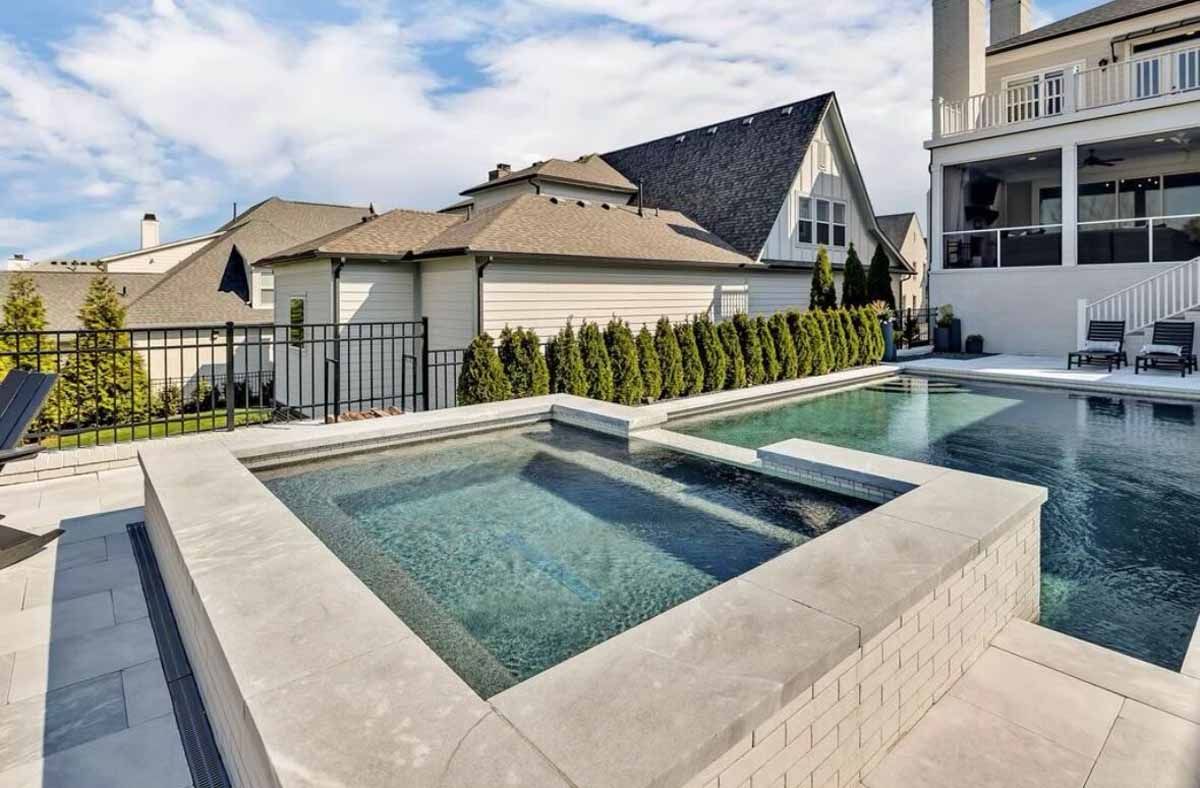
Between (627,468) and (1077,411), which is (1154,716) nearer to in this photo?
(627,468)

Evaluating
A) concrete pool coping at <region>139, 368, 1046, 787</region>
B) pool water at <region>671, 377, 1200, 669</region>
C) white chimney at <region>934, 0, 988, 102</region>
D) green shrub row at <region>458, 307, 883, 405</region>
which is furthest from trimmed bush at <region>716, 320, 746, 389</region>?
white chimney at <region>934, 0, 988, 102</region>

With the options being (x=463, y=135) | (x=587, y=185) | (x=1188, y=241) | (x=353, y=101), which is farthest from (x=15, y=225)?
(x=1188, y=241)

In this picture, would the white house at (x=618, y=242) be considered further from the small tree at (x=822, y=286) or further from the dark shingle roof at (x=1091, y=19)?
the dark shingle roof at (x=1091, y=19)

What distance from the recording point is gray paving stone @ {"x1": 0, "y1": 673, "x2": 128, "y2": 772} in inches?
102

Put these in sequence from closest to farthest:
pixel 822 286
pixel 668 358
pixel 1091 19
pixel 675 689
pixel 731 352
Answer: pixel 675 689
pixel 668 358
pixel 731 352
pixel 822 286
pixel 1091 19

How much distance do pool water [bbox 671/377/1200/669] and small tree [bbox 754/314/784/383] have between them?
4.39 ft

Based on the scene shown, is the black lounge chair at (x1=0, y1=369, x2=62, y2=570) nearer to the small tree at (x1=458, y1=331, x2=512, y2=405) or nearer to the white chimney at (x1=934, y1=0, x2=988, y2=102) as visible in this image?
the small tree at (x1=458, y1=331, x2=512, y2=405)

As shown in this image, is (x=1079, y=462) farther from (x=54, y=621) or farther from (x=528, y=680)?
(x=54, y=621)

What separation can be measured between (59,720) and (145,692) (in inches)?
11.8

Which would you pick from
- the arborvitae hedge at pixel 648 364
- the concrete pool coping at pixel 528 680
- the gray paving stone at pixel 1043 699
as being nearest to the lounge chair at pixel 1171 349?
the arborvitae hedge at pixel 648 364

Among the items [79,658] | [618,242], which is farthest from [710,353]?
[79,658]

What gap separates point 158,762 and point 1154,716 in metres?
3.93

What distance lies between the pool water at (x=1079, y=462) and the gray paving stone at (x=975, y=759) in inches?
47.6

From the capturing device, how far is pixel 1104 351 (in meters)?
13.7
